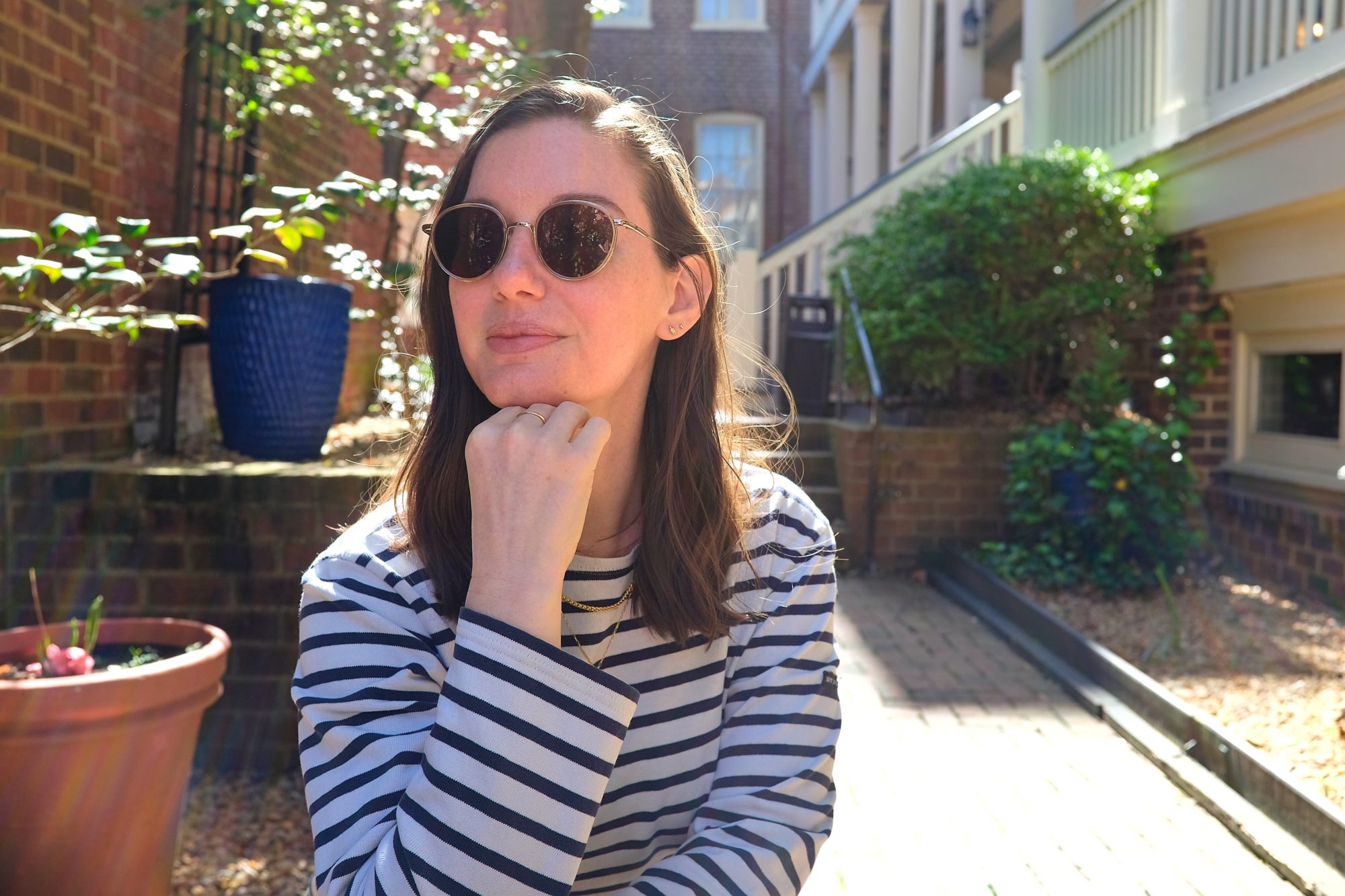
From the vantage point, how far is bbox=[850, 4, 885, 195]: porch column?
1232 cm

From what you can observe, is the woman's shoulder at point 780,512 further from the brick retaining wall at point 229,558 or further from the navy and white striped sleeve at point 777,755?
the brick retaining wall at point 229,558

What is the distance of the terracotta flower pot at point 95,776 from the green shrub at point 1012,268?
489 centimetres

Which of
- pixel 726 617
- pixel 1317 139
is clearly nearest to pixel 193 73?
pixel 726 617

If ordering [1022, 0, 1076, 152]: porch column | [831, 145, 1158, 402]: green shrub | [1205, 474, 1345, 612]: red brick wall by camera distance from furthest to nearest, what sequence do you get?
[1022, 0, 1076, 152]: porch column
[831, 145, 1158, 402]: green shrub
[1205, 474, 1345, 612]: red brick wall

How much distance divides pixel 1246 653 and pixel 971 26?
7050mm

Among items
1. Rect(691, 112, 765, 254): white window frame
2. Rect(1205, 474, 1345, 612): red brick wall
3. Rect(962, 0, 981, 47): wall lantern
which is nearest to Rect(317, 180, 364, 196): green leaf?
Rect(1205, 474, 1345, 612): red brick wall

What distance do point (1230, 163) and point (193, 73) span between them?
4.94 m

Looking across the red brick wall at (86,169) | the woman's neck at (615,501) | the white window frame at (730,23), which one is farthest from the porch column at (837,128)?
the woman's neck at (615,501)

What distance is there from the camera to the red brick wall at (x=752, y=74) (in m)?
17.2

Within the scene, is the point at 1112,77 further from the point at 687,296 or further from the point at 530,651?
the point at 530,651

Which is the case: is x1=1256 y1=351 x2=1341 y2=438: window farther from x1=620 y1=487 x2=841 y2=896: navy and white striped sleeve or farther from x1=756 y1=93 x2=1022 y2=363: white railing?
x1=620 y1=487 x2=841 y2=896: navy and white striped sleeve

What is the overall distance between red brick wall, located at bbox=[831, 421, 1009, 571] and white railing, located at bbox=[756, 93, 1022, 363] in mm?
1244

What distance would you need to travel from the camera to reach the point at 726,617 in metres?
1.46

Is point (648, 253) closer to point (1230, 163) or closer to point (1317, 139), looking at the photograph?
point (1317, 139)
